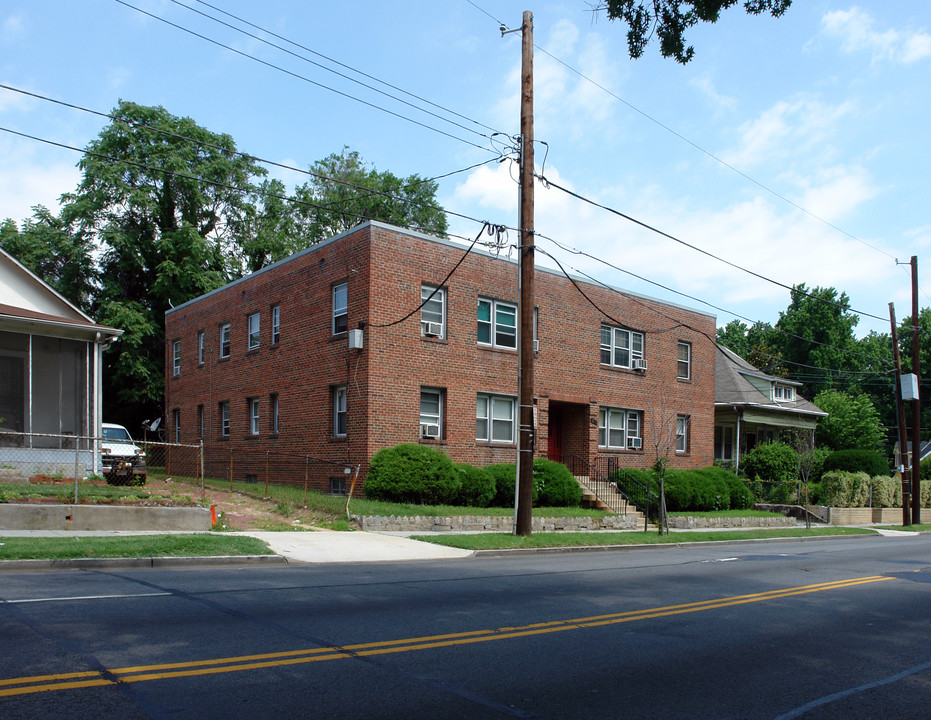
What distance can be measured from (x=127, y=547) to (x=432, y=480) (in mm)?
9121

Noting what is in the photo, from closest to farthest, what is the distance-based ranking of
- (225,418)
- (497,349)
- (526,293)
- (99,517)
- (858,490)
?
1. (99,517)
2. (526,293)
3. (497,349)
4. (225,418)
5. (858,490)

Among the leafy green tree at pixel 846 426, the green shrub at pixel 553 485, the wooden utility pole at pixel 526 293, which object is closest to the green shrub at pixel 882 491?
the leafy green tree at pixel 846 426

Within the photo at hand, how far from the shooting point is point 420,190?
4866cm

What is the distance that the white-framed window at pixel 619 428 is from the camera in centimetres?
2736

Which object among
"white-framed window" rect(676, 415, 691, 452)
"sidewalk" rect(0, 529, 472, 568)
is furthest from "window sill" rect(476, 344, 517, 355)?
"white-framed window" rect(676, 415, 691, 452)

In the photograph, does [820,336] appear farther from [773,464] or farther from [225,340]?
[225,340]

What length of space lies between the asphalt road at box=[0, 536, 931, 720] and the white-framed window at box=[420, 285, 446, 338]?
11124 mm

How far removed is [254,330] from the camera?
2684 cm

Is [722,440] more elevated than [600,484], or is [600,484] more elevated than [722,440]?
[722,440]

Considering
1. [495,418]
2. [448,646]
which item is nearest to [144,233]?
[495,418]

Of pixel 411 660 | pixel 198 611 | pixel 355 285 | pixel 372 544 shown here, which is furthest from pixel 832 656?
pixel 355 285

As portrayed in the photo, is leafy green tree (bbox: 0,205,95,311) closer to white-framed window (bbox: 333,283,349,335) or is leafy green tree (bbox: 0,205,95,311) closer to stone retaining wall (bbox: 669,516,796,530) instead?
white-framed window (bbox: 333,283,349,335)

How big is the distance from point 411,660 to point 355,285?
16303 millimetres

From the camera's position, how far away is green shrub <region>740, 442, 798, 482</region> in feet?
109
